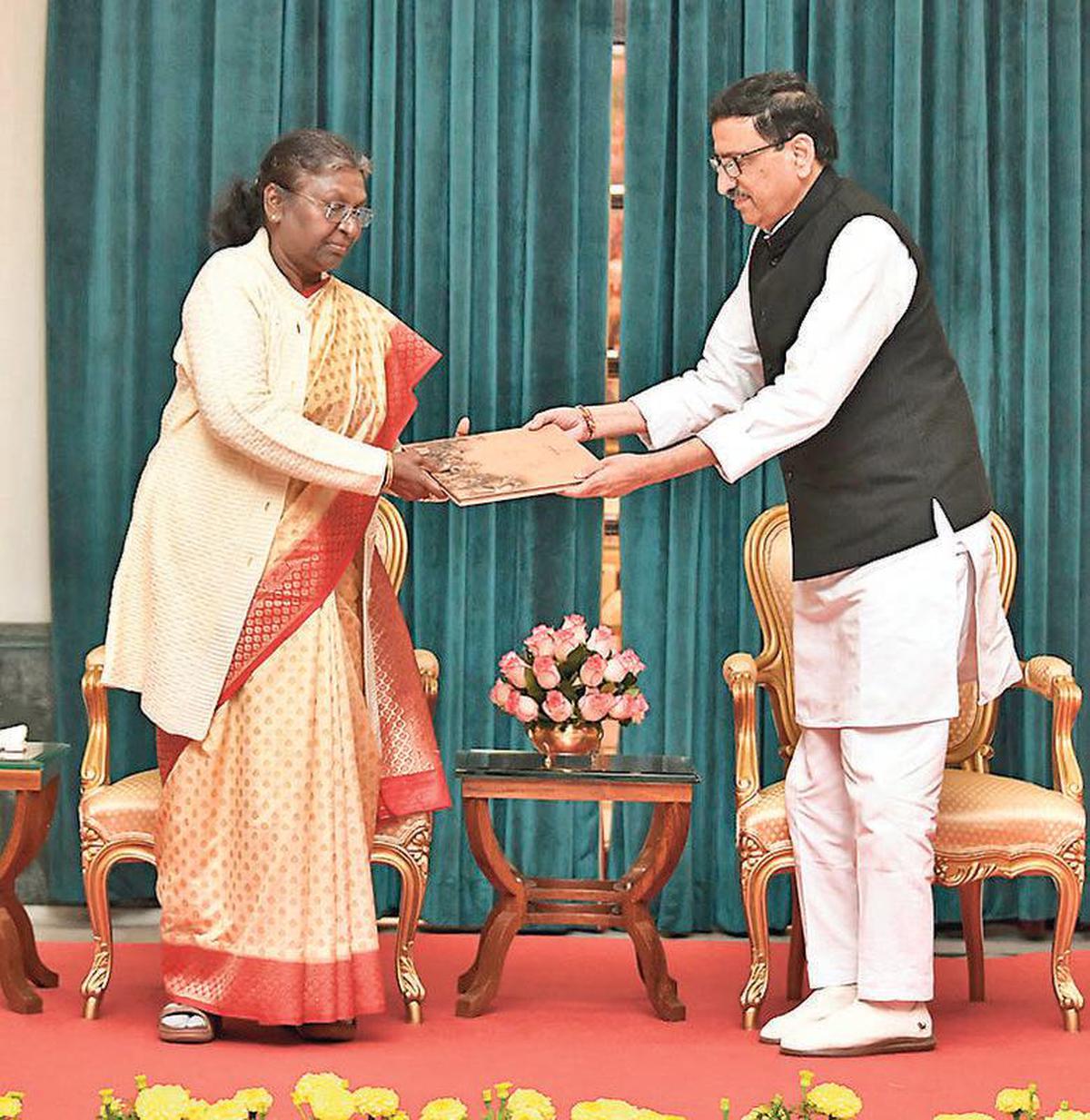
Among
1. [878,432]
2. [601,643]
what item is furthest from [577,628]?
[878,432]

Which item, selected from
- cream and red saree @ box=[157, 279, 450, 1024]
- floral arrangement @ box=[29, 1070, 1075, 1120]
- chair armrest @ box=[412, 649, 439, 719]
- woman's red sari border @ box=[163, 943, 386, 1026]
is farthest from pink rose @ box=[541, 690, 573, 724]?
floral arrangement @ box=[29, 1070, 1075, 1120]

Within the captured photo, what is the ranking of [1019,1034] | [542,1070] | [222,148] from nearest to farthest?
[542,1070], [1019,1034], [222,148]

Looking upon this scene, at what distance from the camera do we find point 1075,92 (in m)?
4.90

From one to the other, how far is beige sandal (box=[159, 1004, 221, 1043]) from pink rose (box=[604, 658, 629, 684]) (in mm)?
1098

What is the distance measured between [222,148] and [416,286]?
0.61 metres

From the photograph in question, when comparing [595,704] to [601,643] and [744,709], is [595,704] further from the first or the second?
[744,709]

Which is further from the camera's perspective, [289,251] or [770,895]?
[770,895]

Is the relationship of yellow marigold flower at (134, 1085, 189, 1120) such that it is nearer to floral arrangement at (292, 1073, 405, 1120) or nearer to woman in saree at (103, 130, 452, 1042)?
floral arrangement at (292, 1073, 405, 1120)

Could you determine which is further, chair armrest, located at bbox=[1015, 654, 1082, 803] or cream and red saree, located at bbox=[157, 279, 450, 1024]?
chair armrest, located at bbox=[1015, 654, 1082, 803]

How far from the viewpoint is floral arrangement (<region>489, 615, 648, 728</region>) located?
13.3ft

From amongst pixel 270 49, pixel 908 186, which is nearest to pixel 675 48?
pixel 908 186

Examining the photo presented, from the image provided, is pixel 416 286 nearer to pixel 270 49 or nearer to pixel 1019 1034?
pixel 270 49

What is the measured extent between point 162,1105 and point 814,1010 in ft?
8.23

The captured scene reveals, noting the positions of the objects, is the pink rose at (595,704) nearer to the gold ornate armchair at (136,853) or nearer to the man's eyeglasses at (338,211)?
the gold ornate armchair at (136,853)
